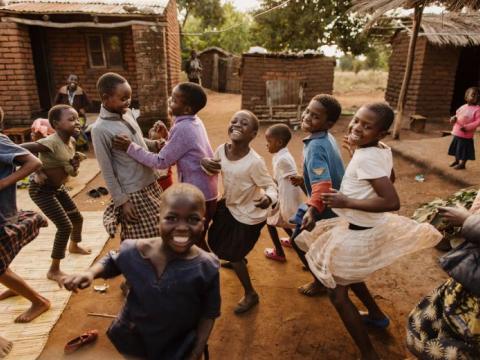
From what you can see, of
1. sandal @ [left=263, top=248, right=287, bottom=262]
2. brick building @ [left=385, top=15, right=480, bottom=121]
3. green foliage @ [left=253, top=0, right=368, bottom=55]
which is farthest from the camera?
green foliage @ [left=253, top=0, right=368, bottom=55]

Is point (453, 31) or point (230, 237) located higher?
point (453, 31)

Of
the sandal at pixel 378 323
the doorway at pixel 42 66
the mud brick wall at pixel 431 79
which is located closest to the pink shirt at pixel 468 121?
the sandal at pixel 378 323

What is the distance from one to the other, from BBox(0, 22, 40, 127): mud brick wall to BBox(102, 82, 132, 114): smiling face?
6398mm

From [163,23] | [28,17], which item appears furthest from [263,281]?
[28,17]

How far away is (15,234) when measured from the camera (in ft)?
7.11

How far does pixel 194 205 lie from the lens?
146 centimetres

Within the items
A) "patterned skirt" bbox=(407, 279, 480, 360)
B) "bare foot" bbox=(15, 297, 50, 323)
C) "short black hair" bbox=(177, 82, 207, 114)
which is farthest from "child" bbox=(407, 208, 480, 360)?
"bare foot" bbox=(15, 297, 50, 323)

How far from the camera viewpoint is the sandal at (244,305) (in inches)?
107

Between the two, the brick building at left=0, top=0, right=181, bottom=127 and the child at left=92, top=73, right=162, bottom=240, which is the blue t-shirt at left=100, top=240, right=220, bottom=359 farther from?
the brick building at left=0, top=0, right=181, bottom=127

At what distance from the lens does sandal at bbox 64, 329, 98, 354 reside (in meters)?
2.33

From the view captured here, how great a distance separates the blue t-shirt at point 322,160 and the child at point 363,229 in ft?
0.51

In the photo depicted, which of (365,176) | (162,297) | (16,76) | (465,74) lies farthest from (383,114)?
(465,74)

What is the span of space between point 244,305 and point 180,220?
1541mm

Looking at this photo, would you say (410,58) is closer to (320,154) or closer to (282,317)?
(320,154)
